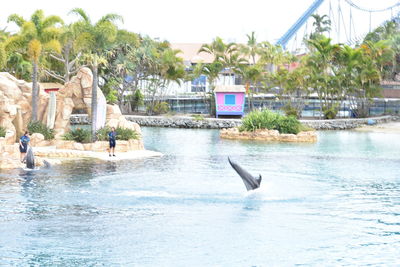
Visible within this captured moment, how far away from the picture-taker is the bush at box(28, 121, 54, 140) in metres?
33.3

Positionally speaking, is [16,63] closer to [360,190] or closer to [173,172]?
[173,172]

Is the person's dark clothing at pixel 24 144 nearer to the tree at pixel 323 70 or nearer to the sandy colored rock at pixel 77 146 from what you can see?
the sandy colored rock at pixel 77 146

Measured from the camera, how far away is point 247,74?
181 ft

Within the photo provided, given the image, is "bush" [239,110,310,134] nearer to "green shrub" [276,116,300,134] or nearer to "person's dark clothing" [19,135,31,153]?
"green shrub" [276,116,300,134]

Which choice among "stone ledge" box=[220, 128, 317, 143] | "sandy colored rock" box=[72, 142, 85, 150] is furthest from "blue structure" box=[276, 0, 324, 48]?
"sandy colored rock" box=[72, 142, 85, 150]

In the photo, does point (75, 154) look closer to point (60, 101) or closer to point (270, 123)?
point (60, 101)

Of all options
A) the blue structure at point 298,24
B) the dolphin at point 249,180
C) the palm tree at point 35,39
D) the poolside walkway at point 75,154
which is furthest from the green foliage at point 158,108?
the blue structure at point 298,24

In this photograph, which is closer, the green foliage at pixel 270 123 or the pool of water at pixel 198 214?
the pool of water at pixel 198 214

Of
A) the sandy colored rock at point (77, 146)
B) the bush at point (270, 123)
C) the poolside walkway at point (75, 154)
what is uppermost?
the bush at point (270, 123)

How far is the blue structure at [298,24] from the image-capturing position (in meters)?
90.4

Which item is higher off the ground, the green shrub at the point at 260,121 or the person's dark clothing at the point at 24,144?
the green shrub at the point at 260,121

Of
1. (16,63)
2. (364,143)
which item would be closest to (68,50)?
(16,63)

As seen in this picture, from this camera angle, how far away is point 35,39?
33938mm

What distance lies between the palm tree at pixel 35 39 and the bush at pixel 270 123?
500 inches
